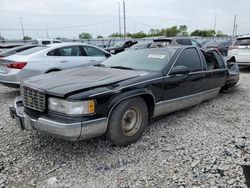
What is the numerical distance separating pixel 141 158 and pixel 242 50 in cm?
892

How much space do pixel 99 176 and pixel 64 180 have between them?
1.32 feet

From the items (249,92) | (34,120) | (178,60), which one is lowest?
(249,92)

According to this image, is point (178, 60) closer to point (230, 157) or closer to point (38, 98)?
point (230, 157)

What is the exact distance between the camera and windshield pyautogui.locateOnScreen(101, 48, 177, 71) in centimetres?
400

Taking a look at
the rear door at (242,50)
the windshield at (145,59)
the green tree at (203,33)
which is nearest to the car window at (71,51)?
the windshield at (145,59)

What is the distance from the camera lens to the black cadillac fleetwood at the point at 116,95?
279cm

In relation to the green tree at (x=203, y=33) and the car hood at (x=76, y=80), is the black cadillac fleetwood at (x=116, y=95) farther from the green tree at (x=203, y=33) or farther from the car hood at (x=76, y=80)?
the green tree at (x=203, y=33)

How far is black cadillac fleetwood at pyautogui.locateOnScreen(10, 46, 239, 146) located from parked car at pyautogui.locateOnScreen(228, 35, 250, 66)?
6.22 m

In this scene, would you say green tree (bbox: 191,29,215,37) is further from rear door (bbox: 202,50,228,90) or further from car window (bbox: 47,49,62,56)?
car window (bbox: 47,49,62,56)

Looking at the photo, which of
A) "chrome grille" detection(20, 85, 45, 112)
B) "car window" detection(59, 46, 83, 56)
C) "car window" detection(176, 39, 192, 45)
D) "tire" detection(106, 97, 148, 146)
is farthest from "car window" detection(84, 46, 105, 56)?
"car window" detection(176, 39, 192, 45)

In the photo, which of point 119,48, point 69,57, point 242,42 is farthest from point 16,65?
point 119,48

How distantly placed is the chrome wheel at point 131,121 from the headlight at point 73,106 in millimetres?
632

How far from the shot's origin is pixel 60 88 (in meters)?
2.89

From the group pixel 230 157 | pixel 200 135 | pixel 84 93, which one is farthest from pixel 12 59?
pixel 230 157
